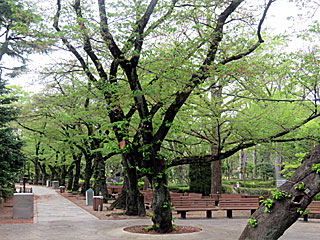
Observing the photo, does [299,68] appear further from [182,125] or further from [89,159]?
[89,159]

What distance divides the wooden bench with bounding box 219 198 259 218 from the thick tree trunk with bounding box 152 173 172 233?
5118 millimetres

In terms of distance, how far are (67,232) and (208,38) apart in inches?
285

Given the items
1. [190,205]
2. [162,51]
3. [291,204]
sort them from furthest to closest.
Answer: [190,205] → [162,51] → [291,204]

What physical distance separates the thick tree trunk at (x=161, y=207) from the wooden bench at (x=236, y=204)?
Answer: 5118 mm

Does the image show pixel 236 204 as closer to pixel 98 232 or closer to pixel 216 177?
pixel 98 232

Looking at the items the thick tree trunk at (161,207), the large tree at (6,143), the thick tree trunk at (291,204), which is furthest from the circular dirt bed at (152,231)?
the large tree at (6,143)

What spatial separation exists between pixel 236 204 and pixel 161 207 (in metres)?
6.17

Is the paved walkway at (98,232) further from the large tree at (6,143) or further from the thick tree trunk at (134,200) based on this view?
the large tree at (6,143)

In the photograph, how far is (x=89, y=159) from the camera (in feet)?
97.3

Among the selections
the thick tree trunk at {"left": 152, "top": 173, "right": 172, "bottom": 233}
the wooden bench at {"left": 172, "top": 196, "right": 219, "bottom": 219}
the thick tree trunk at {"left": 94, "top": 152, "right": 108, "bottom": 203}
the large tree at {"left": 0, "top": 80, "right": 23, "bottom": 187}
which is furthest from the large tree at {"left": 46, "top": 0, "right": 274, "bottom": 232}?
the thick tree trunk at {"left": 94, "top": 152, "right": 108, "bottom": 203}

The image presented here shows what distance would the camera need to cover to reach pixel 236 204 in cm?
1602

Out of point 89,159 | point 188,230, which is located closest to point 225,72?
point 188,230

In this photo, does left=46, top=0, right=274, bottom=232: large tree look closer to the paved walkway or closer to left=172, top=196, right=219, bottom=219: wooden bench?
the paved walkway

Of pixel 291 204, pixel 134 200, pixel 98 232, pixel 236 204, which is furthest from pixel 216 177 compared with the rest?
pixel 291 204
